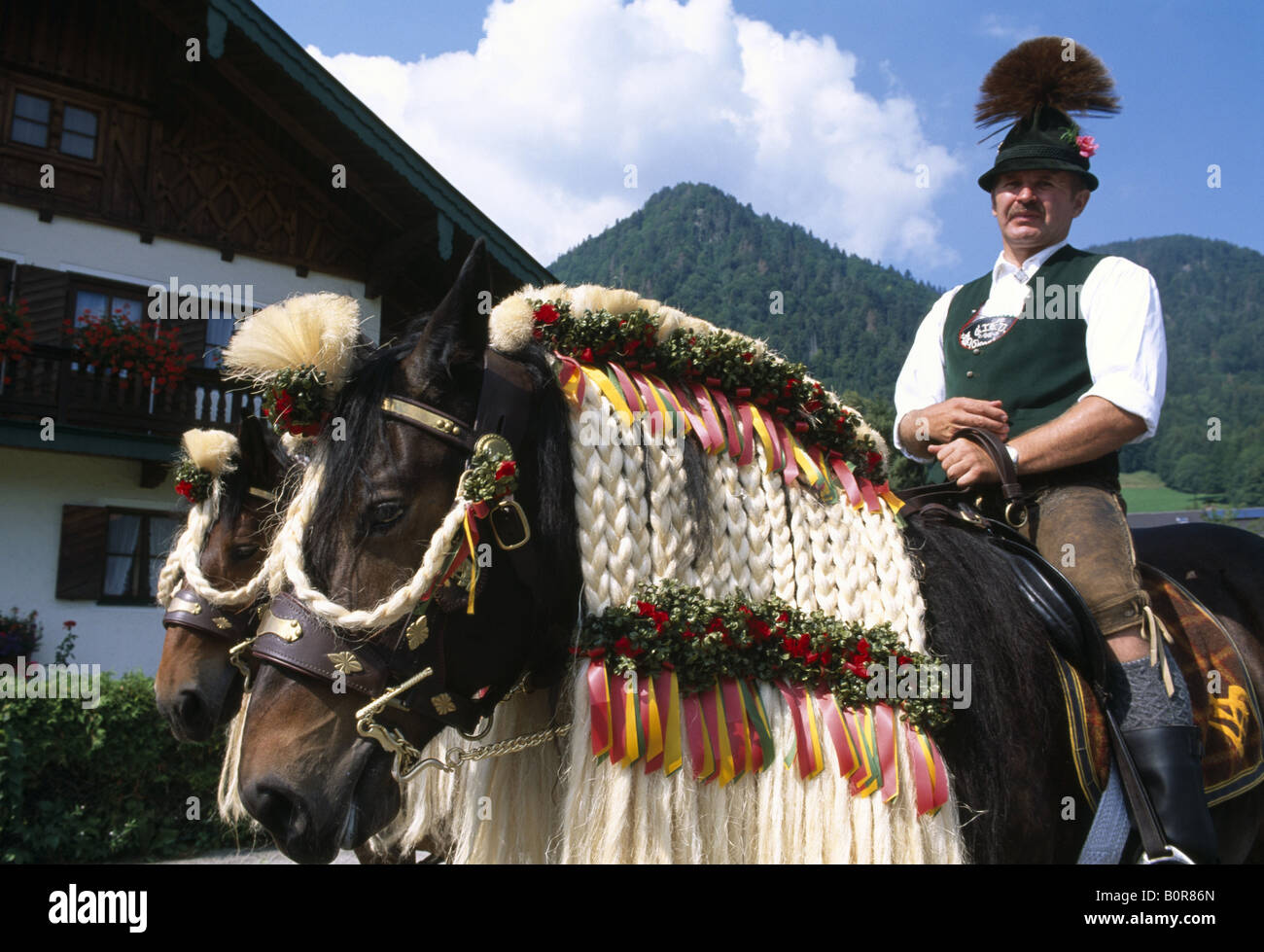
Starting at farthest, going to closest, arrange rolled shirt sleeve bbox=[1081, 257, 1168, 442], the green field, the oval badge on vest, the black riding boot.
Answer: the green field, the oval badge on vest, rolled shirt sleeve bbox=[1081, 257, 1168, 442], the black riding boot

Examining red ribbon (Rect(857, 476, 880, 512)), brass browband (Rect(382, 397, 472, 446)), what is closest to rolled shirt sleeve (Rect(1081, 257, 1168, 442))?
red ribbon (Rect(857, 476, 880, 512))

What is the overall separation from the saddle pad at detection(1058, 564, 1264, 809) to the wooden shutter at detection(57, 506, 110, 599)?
38.2 ft

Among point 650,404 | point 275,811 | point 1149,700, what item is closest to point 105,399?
point 650,404

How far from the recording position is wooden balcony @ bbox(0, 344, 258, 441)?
10.6m

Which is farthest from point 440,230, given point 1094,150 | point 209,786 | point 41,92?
point 1094,150

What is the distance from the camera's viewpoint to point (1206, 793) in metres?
2.46

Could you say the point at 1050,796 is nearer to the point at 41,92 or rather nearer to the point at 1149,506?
the point at 41,92

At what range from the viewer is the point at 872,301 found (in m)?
96.8

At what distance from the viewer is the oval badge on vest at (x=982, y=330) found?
2.87 meters

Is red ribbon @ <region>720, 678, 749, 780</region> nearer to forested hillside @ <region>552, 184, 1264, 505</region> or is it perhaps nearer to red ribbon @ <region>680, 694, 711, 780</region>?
red ribbon @ <region>680, 694, 711, 780</region>

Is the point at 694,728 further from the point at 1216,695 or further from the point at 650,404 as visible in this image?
the point at 1216,695

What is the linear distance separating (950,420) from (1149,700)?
0.95 m
